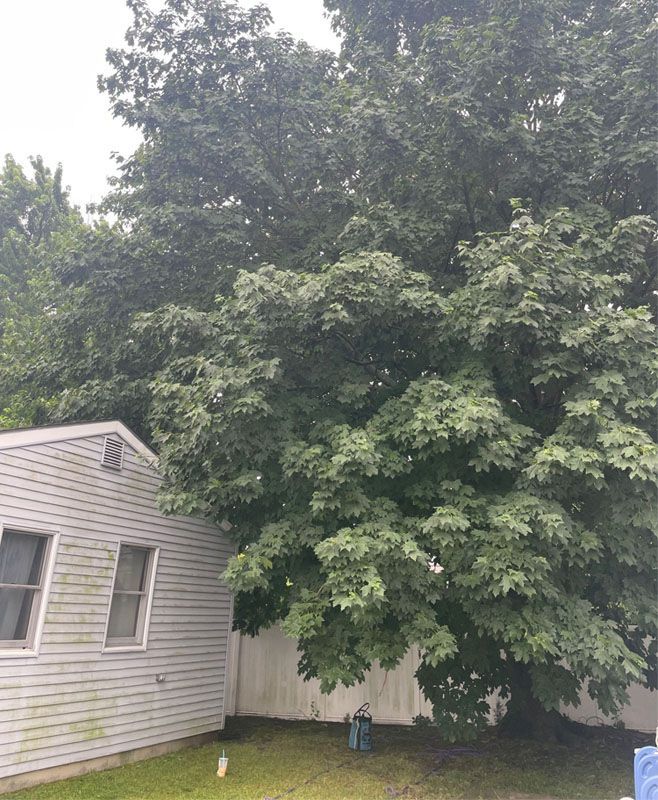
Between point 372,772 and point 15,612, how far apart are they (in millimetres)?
4638

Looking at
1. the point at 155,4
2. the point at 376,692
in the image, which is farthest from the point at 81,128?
the point at 376,692

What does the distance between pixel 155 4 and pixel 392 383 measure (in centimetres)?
717

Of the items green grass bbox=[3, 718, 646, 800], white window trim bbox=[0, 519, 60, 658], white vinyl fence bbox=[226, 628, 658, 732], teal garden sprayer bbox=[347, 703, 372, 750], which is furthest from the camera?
white vinyl fence bbox=[226, 628, 658, 732]

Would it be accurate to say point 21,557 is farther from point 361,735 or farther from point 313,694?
point 313,694

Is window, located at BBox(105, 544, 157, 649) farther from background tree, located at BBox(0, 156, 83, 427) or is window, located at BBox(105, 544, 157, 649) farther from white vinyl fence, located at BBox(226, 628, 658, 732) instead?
background tree, located at BBox(0, 156, 83, 427)

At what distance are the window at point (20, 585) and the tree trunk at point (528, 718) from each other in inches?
241

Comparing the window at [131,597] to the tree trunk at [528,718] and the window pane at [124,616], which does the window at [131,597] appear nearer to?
the window pane at [124,616]

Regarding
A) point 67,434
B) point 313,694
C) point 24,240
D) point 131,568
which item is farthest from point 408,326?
point 24,240

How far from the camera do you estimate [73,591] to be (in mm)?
6520

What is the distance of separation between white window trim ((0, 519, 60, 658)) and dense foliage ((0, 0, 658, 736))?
4.24ft

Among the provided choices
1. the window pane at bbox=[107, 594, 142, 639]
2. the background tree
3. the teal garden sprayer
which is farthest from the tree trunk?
the background tree

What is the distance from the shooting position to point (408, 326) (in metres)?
6.90

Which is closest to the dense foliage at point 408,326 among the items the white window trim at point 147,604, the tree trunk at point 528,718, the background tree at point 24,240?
the tree trunk at point 528,718

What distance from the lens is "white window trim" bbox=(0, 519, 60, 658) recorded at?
5840mm
